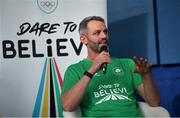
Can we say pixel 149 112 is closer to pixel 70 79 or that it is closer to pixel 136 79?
pixel 136 79

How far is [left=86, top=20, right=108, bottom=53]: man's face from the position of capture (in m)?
2.29

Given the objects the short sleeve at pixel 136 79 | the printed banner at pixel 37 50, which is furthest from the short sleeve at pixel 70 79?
the printed banner at pixel 37 50

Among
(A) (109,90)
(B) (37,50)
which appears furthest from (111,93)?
(B) (37,50)

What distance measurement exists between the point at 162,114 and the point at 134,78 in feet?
1.09

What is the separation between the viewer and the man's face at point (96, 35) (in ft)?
7.52

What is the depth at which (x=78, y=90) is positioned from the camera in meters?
2.14

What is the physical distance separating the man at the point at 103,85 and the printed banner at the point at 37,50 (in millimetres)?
563

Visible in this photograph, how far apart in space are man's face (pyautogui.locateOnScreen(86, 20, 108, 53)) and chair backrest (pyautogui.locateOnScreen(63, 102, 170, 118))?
43cm

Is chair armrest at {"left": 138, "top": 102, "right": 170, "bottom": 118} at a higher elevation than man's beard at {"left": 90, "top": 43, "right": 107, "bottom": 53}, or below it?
below

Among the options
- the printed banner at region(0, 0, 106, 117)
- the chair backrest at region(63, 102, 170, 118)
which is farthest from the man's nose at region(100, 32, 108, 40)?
the printed banner at region(0, 0, 106, 117)

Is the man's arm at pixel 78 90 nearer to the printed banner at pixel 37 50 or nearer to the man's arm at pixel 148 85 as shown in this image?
the man's arm at pixel 148 85

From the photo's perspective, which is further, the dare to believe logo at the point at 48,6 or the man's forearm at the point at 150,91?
the dare to believe logo at the point at 48,6

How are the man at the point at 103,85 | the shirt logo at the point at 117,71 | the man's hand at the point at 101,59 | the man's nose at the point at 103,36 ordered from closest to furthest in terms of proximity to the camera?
the man's hand at the point at 101,59 → the man at the point at 103,85 → the man's nose at the point at 103,36 → the shirt logo at the point at 117,71

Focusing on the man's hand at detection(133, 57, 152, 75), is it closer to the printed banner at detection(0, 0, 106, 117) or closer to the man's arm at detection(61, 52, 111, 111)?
the man's arm at detection(61, 52, 111, 111)
